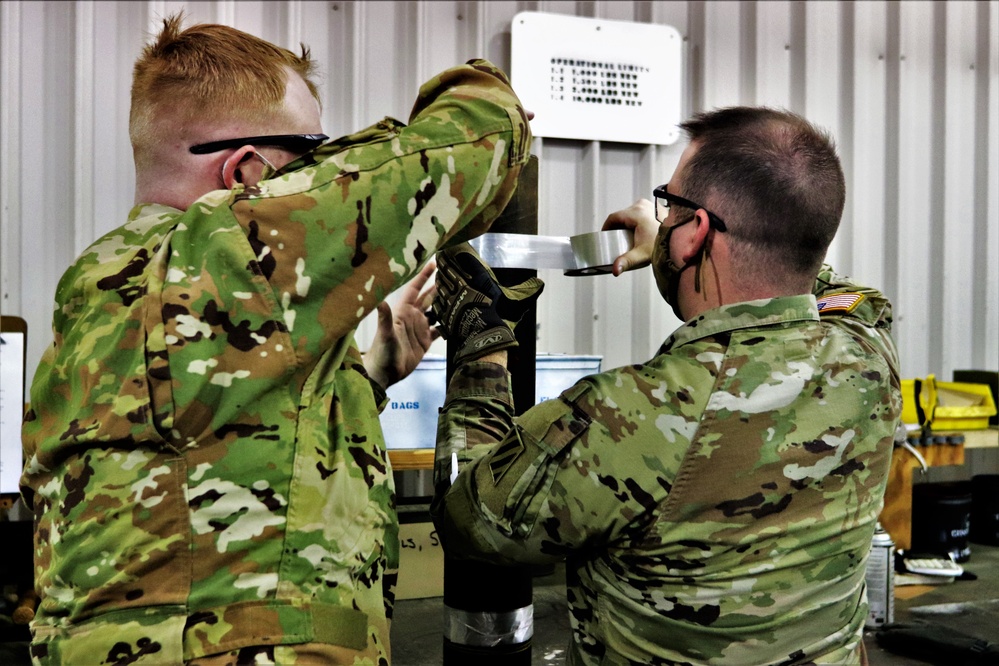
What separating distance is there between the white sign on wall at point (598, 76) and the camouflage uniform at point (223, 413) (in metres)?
2.33

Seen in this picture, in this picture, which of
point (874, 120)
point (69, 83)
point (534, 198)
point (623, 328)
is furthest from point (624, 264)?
point (874, 120)

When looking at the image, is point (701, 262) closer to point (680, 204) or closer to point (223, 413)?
point (680, 204)

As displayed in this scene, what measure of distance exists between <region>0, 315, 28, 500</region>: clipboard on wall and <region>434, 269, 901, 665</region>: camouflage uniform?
1836mm

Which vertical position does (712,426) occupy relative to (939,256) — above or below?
below

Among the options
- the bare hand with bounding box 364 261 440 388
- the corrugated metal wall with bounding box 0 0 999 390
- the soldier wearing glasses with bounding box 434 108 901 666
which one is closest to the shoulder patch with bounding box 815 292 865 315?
the soldier wearing glasses with bounding box 434 108 901 666

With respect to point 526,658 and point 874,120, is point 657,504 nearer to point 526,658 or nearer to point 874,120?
point 526,658

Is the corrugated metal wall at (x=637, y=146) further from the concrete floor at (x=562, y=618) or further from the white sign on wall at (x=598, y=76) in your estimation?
the concrete floor at (x=562, y=618)

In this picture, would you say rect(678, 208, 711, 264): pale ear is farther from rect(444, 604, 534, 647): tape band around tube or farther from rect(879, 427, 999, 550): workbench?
rect(879, 427, 999, 550): workbench

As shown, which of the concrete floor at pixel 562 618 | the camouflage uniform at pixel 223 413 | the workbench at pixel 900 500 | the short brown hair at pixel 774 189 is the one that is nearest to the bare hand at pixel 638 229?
the short brown hair at pixel 774 189

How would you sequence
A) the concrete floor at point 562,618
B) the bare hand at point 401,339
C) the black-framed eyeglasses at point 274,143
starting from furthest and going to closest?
the concrete floor at point 562,618, the bare hand at point 401,339, the black-framed eyeglasses at point 274,143

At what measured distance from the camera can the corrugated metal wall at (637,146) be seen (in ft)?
9.02

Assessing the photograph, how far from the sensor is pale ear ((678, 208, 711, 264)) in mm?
1249

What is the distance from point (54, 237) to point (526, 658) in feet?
7.71

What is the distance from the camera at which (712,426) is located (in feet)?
3.63
